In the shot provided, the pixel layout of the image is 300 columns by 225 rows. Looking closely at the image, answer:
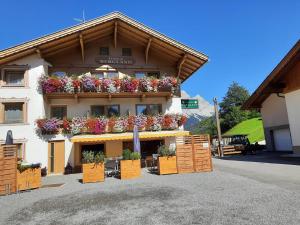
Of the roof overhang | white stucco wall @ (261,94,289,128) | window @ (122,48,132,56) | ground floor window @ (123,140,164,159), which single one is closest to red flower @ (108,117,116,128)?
the roof overhang

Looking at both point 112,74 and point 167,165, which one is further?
point 112,74

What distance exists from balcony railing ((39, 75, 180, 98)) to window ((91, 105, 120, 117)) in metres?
1.07

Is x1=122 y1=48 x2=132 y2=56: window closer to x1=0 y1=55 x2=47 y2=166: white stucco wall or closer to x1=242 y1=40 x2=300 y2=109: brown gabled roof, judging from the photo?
x1=0 y1=55 x2=47 y2=166: white stucco wall

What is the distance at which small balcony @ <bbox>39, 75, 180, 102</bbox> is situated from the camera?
19828 mm

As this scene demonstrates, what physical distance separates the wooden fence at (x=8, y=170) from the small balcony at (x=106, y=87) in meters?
7.24

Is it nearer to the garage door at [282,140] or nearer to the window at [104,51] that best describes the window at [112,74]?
the window at [104,51]

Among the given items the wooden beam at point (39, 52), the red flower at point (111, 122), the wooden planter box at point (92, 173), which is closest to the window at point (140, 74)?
the red flower at point (111, 122)

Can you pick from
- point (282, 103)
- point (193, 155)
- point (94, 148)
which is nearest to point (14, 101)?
point (94, 148)

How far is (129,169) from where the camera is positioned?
15.5 m

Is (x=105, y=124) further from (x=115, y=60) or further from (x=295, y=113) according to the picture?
(x=295, y=113)

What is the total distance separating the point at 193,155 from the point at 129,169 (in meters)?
3.98

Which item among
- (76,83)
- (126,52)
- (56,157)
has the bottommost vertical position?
(56,157)

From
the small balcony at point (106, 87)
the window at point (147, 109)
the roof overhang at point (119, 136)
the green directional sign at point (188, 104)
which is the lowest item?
the roof overhang at point (119, 136)

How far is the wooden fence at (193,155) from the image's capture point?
16.1 meters
